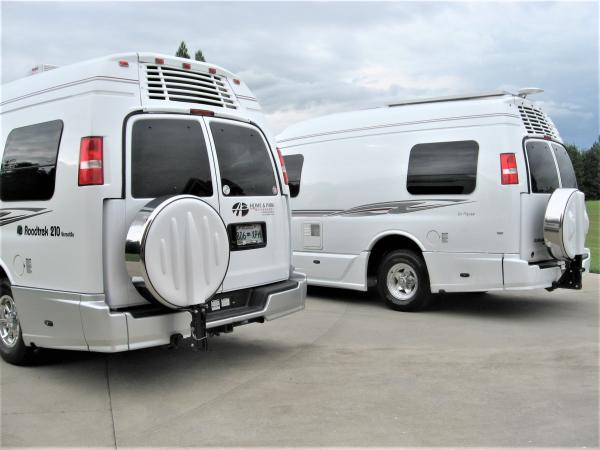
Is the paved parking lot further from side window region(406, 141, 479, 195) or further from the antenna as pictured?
the antenna

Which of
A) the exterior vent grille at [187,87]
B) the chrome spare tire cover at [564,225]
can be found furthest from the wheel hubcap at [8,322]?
the chrome spare tire cover at [564,225]

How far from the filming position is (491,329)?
7.53 meters

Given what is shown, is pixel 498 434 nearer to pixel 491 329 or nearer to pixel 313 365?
pixel 313 365

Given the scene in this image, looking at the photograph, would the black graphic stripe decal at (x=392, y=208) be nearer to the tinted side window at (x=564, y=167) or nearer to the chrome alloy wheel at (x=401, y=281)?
the chrome alloy wheel at (x=401, y=281)

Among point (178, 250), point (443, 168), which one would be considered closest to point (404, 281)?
point (443, 168)

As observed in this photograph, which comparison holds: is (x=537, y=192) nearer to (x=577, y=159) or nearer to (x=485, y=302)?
(x=485, y=302)

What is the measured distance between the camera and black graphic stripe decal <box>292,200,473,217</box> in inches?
327

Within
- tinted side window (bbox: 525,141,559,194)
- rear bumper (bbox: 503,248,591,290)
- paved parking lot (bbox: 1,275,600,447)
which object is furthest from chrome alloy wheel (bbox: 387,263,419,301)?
tinted side window (bbox: 525,141,559,194)

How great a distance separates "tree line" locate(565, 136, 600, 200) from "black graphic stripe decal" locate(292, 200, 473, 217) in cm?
5124

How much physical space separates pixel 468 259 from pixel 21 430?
5.63 metres

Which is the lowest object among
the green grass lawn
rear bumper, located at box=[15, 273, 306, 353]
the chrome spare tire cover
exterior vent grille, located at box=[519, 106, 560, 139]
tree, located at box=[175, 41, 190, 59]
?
the green grass lawn

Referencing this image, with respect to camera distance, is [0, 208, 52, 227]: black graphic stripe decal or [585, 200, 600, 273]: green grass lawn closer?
[0, 208, 52, 227]: black graphic stripe decal

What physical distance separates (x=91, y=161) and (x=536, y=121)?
238 inches

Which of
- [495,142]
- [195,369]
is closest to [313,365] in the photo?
[195,369]
